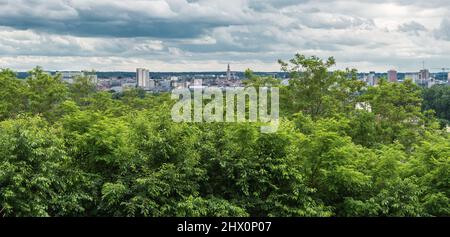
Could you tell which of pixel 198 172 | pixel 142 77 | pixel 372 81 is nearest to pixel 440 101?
pixel 372 81

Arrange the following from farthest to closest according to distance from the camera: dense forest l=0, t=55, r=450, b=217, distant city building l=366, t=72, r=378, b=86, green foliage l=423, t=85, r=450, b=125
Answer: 1. green foliage l=423, t=85, r=450, b=125
2. distant city building l=366, t=72, r=378, b=86
3. dense forest l=0, t=55, r=450, b=217

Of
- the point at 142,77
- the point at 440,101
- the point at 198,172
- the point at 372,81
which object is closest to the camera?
the point at 198,172

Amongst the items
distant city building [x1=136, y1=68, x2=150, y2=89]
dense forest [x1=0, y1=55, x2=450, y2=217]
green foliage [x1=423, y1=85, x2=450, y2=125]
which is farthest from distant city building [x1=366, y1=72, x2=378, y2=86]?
distant city building [x1=136, y1=68, x2=150, y2=89]

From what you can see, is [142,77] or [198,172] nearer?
[198,172]

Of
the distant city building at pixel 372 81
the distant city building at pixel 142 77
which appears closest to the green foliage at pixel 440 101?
the distant city building at pixel 372 81

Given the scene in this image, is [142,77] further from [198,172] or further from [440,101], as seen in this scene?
[198,172]

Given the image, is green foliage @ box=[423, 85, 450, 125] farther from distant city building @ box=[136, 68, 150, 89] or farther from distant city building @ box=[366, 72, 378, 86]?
distant city building @ box=[136, 68, 150, 89]

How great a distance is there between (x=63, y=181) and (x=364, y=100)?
25045 mm

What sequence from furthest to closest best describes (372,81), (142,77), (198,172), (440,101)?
(142,77) < (440,101) < (372,81) < (198,172)

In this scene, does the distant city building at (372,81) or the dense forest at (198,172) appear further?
the distant city building at (372,81)

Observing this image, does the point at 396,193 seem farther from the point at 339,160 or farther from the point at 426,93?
the point at 426,93

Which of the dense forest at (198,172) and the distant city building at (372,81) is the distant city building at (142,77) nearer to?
the distant city building at (372,81)

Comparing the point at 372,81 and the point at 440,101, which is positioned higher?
the point at 372,81
